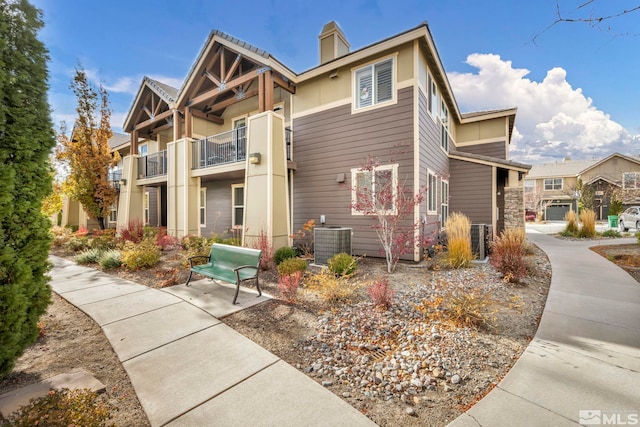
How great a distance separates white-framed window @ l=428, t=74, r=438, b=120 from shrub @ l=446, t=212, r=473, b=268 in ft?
15.1

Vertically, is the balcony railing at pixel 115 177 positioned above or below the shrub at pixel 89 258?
above

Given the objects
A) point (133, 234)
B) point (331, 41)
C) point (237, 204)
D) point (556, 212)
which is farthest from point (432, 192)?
point (556, 212)

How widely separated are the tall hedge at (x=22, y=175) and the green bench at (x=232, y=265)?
242 cm

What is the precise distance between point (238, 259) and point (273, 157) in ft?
13.7

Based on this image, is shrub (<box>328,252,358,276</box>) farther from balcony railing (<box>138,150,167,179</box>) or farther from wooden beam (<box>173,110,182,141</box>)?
balcony railing (<box>138,150,167,179</box>)

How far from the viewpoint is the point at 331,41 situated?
387 inches

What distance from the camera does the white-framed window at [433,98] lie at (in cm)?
909

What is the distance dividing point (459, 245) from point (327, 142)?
5.47 metres

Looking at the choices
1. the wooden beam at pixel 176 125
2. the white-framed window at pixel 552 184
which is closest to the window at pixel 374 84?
the wooden beam at pixel 176 125

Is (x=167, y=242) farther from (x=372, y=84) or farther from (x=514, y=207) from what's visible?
(x=514, y=207)

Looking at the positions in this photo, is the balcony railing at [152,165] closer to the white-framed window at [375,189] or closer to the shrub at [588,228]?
the white-framed window at [375,189]

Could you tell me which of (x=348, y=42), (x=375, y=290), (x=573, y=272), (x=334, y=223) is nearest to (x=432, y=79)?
(x=348, y=42)

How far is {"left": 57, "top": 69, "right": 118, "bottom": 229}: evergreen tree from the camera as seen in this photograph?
41.1 feet

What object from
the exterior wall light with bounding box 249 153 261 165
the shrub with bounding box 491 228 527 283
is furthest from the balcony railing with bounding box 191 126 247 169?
the shrub with bounding box 491 228 527 283
